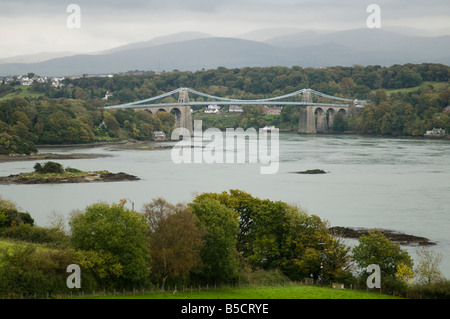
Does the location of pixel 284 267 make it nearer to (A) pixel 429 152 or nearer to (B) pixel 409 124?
(A) pixel 429 152

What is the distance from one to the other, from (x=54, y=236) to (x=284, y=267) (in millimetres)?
4398

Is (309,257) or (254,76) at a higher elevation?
(254,76)

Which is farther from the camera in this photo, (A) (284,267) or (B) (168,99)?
(B) (168,99)

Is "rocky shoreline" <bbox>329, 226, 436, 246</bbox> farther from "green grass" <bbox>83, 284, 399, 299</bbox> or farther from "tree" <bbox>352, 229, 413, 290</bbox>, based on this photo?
"green grass" <bbox>83, 284, 399, 299</bbox>

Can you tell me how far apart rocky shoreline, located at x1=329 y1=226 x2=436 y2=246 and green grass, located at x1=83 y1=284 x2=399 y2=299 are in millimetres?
4714

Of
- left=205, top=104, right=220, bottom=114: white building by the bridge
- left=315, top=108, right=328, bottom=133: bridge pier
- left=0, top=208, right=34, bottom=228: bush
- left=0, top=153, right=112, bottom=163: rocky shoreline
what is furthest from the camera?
left=205, top=104, right=220, bottom=114: white building by the bridge

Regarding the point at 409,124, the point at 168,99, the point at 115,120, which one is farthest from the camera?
the point at 168,99

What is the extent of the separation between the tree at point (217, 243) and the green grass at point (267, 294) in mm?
498

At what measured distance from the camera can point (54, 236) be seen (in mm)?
12688

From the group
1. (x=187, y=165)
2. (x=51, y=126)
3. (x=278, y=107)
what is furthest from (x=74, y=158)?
(x=278, y=107)

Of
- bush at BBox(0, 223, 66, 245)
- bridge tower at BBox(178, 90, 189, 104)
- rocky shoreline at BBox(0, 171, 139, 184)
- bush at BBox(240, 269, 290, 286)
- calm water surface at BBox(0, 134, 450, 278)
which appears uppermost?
bridge tower at BBox(178, 90, 189, 104)

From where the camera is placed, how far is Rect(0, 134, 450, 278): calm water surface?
17.6 metres

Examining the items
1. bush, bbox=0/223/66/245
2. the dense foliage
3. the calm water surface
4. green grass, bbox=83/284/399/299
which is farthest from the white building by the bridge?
green grass, bbox=83/284/399/299

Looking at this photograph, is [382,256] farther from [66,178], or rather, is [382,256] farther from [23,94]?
[23,94]
